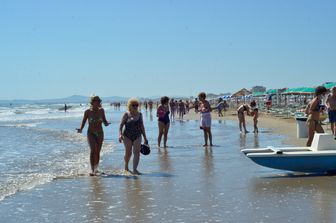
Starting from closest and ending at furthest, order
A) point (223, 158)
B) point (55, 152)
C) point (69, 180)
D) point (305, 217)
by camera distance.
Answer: point (305, 217) → point (69, 180) → point (223, 158) → point (55, 152)

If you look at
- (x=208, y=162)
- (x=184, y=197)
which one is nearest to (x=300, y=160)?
(x=184, y=197)

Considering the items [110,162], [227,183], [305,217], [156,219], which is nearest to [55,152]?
[110,162]

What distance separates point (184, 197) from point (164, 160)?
4.33 metres

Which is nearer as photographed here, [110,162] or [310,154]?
[310,154]

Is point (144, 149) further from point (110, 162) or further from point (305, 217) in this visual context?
point (305, 217)

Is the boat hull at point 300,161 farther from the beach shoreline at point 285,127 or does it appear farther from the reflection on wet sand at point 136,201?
the beach shoreline at point 285,127

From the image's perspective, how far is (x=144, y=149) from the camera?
9656 mm

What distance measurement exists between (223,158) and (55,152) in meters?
5.62

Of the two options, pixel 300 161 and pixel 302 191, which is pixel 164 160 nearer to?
pixel 300 161

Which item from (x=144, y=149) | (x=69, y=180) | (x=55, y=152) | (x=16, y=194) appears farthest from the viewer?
(x=55, y=152)

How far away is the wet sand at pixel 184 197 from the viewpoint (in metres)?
5.90

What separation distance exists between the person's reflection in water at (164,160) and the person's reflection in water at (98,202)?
1.74 m

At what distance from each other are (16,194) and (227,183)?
3356 millimetres

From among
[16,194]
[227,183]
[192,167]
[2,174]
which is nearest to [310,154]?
[227,183]
